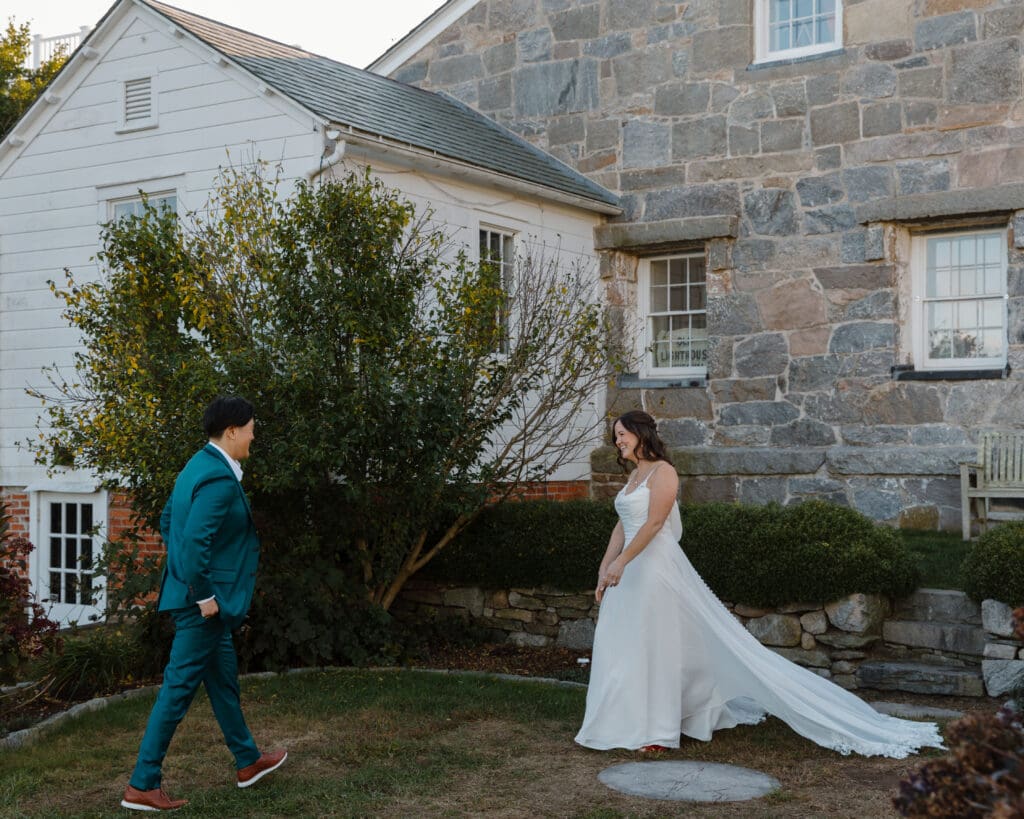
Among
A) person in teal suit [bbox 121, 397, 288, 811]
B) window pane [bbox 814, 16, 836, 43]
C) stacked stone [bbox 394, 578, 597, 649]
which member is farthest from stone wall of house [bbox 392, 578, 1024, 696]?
window pane [bbox 814, 16, 836, 43]

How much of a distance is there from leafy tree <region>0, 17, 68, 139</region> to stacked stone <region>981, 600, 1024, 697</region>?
15.5m

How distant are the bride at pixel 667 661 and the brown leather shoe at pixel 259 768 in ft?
5.68

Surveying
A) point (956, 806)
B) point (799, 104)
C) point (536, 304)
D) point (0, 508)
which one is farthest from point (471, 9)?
point (956, 806)

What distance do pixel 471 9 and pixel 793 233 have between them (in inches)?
189

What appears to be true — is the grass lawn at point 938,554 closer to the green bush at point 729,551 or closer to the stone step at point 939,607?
the stone step at point 939,607

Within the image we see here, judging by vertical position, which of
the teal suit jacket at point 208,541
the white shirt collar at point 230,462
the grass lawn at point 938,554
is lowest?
the grass lawn at point 938,554

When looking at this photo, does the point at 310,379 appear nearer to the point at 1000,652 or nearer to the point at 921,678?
the point at 921,678

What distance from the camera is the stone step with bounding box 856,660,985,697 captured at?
7840mm

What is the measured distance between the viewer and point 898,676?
317 inches

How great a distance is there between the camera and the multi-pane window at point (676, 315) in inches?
509

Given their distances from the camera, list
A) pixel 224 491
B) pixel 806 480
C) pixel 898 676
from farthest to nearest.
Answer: pixel 806 480
pixel 898 676
pixel 224 491

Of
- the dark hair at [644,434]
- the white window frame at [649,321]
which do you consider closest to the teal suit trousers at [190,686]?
the dark hair at [644,434]

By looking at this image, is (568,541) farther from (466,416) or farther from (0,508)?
(0,508)

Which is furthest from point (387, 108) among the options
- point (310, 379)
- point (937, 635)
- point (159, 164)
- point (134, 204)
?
point (937, 635)
